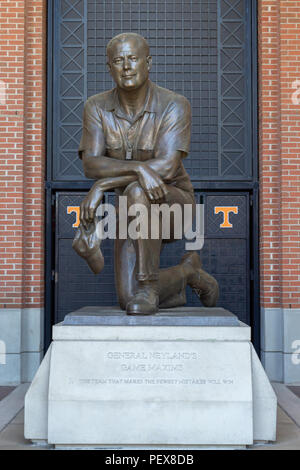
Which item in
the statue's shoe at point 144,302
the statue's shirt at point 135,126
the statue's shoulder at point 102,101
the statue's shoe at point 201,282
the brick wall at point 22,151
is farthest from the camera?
the brick wall at point 22,151

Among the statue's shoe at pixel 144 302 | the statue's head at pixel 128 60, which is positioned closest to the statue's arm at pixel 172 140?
the statue's head at pixel 128 60

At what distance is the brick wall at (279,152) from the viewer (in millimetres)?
6809

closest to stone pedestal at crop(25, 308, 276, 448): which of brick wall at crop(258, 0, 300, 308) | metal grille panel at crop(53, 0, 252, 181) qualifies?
brick wall at crop(258, 0, 300, 308)

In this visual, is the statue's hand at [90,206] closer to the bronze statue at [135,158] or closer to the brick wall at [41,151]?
the bronze statue at [135,158]

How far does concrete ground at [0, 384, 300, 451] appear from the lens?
12.6 feet

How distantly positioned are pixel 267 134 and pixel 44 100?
2.91 m

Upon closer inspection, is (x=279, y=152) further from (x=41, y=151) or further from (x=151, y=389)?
(x=151, y=389)

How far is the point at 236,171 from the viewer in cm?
741

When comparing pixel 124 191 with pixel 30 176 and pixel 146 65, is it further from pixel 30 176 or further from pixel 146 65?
pixel 30 176

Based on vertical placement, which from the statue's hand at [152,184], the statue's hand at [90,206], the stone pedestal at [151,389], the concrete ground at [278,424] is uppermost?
the statue's hand at [152,184]

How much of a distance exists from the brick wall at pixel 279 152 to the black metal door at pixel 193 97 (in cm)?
31
